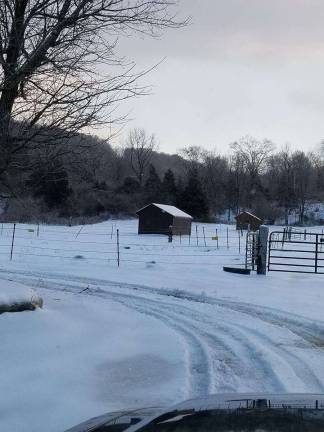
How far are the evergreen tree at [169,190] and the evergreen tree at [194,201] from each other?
2802 millimetres

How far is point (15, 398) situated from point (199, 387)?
6.38 feet

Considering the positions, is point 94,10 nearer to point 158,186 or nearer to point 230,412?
point 230,412

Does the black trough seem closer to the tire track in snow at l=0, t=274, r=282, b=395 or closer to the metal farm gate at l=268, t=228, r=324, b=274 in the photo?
the metal farm gate at l=268, t=228, r=324, b=274

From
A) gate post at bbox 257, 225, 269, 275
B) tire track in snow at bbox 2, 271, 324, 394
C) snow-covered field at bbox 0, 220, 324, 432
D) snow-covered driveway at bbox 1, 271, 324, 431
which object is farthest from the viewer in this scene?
gate post at bbox 257, 225, 269, 275

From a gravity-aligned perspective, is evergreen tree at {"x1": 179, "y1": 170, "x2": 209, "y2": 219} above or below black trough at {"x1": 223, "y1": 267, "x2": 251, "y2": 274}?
above

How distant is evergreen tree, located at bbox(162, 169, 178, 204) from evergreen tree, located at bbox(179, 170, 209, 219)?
2.80 metres

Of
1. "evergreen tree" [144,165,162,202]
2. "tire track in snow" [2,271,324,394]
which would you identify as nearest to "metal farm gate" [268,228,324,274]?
"tire track in snow" [2,271,324,394]

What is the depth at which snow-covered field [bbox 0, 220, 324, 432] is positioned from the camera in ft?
19.4

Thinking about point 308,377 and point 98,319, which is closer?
point 308,377

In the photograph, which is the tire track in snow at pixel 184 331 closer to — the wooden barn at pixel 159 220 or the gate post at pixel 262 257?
the gate post at pixel 262 257

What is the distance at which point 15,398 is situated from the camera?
5715 mm

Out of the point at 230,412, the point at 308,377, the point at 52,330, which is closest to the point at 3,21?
the point at 52,330

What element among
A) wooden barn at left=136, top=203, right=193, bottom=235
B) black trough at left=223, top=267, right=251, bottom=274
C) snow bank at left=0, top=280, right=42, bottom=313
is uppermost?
wooden barn at left=136, top=203, right=193, bottom=235

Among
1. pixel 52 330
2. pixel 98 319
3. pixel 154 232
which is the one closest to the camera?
pixel 52 330
